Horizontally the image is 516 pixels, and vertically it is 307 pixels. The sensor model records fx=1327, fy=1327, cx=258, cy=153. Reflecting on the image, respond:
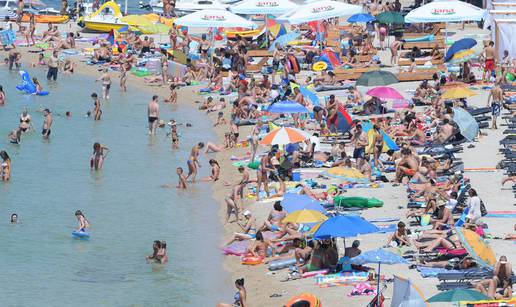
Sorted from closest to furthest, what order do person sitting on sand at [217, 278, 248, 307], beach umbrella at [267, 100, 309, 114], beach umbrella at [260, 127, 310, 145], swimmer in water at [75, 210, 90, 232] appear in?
person sitting on sand at [217, 278, 248, 307]
swimmer in water at [75, 210, 90, 232]
beach umbrella at [260, 127, 310, 145]
beach umbrella at [267, 100, 309, 114]

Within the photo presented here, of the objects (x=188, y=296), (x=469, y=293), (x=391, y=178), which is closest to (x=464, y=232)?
(x=469, y=293)

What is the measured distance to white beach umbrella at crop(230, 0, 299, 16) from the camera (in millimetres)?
44344

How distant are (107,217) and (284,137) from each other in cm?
442

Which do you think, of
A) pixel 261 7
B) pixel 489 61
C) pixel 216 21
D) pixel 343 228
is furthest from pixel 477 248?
pixel 261 7

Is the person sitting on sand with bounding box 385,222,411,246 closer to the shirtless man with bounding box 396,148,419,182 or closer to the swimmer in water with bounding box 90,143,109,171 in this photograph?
the shirtless man with bounding box 396,148,419,182

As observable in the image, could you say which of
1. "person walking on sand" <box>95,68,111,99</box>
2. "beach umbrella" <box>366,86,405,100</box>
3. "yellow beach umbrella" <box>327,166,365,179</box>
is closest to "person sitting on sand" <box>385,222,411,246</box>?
"yellow beach umbrella" <box>327,166,365,179</box>

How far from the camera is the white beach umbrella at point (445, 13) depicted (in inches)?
1598

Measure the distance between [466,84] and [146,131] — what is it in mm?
9413

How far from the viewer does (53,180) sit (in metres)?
32.8

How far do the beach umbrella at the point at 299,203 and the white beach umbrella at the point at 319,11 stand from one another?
56.9 ft

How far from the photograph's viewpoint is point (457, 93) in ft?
113

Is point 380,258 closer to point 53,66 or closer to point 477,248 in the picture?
point 477,248

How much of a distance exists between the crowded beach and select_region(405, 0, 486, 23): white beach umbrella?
0.05m

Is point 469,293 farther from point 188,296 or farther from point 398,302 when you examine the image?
point 188,296
